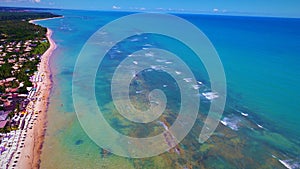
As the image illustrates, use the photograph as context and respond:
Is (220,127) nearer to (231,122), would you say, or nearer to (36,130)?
(231,122)

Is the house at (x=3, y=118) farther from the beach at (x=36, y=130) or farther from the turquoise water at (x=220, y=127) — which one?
the turquoise water at (x=220, y=127)

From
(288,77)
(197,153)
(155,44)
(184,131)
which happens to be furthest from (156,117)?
(155,44)

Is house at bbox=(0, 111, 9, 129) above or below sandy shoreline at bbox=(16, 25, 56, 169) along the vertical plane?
above

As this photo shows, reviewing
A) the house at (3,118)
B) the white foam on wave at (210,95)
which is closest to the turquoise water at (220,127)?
the white foam on wave at (210,95)

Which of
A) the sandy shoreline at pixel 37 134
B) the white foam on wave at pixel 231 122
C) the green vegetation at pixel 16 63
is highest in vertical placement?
the green vegetation at pixel 16 63

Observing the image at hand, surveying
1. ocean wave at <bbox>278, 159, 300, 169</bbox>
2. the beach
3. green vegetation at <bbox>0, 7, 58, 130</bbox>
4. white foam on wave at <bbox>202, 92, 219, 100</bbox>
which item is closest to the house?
green vegetation at <bbox>0, 7, 58, 130</bbox>

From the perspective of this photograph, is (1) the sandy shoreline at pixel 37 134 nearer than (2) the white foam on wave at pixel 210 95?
Yes

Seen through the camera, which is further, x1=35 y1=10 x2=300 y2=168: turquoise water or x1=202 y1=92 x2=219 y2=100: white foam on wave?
x1=202 y1=92 x2=219 y2=100: white foam on wave

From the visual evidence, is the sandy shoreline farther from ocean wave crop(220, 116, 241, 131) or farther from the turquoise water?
ocean wave crop(220, 116, 241, 131)

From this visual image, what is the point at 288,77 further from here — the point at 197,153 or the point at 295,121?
the point at 197,153

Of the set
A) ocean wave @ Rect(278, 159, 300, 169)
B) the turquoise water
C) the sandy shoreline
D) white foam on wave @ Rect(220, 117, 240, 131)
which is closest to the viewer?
the sandy shoreline

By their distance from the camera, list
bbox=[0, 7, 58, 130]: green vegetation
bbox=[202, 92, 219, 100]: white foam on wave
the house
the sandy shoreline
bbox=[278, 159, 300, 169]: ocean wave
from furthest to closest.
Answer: bbox=[202, 92, 219, 100]: white foam on wave < bbox=[0, 7, 58, 130]: green vegetation < the house < bbox=[278, 159, 300, 169]: ocean wave < the sandy shoreline
